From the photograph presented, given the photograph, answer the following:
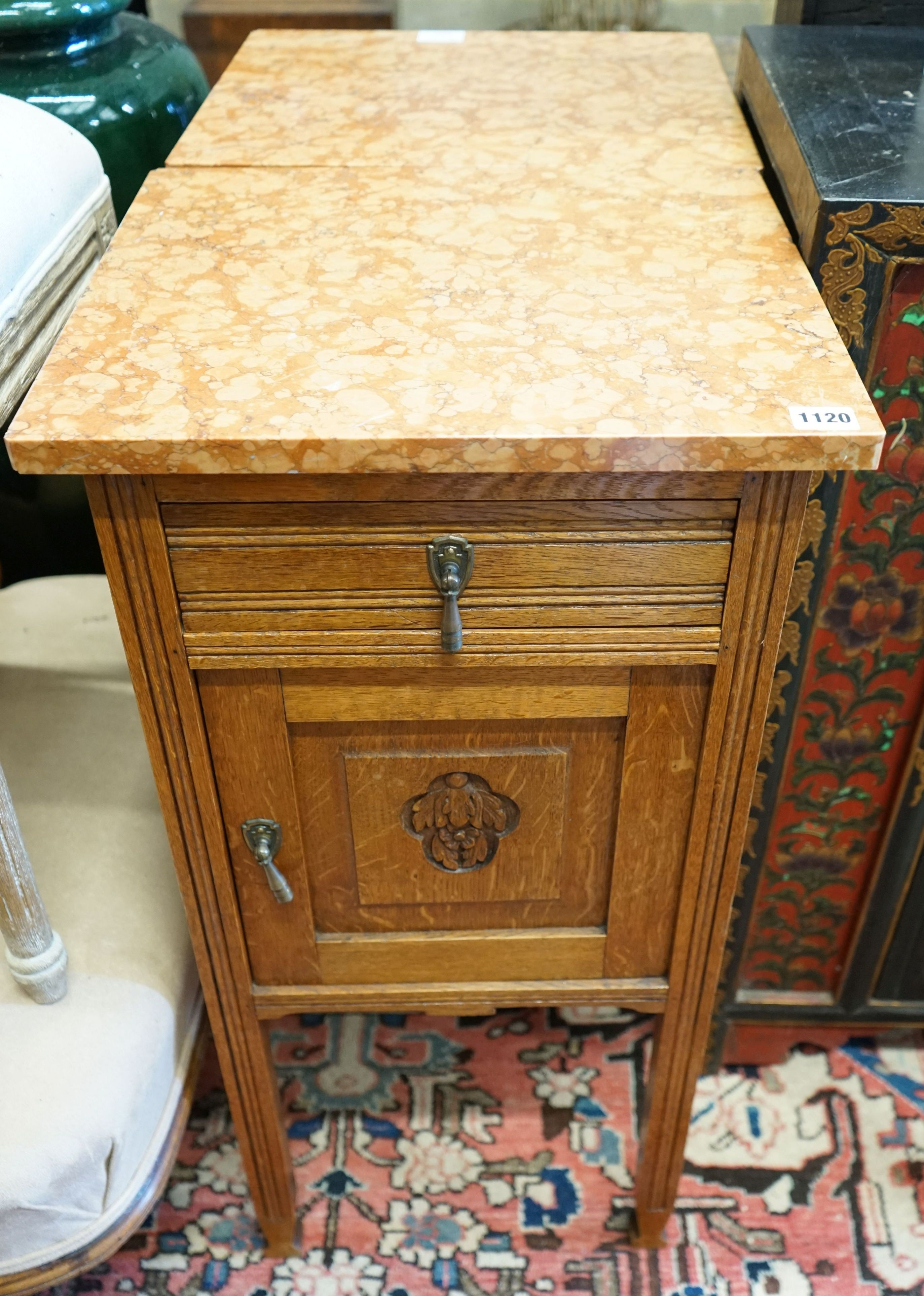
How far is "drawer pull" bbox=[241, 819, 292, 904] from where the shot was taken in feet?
2.59

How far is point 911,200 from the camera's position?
70 centimetres

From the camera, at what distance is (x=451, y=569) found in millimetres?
664

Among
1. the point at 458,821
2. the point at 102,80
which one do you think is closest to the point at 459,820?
the point at 458,821

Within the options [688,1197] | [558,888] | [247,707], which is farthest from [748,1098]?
[247,707]

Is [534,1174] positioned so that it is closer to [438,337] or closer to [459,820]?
[459,820]

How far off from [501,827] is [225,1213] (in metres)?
0.64

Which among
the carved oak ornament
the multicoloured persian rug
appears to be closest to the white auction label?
the carved oak ornament

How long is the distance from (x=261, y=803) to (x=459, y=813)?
0.14m

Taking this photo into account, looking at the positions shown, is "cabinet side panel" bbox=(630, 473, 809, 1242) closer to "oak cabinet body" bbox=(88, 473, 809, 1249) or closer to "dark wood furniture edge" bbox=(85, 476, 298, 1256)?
"oak cabinet body" bbox=(88, 473, 809, 1249)

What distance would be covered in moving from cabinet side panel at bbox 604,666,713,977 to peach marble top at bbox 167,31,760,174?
442 millimetres

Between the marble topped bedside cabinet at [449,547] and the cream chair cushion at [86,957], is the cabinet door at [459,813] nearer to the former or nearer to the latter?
the marble topped bedside cabinet at [449,547]

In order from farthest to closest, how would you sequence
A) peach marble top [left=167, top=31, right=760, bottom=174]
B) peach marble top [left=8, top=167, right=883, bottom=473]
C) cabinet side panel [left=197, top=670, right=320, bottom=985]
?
peach marble top [left=167, top=31, right=760, bottom=174] < cabinet side panel [left=197, top=670, right=320, bottom=985] < peach marble top [left=8, top=167, right=883, bottom=473]

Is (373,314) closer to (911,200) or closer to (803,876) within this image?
(911,200)

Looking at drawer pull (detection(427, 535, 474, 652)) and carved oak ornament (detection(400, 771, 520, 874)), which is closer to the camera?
drawer pull (detection(427, 535, 474, 652))
